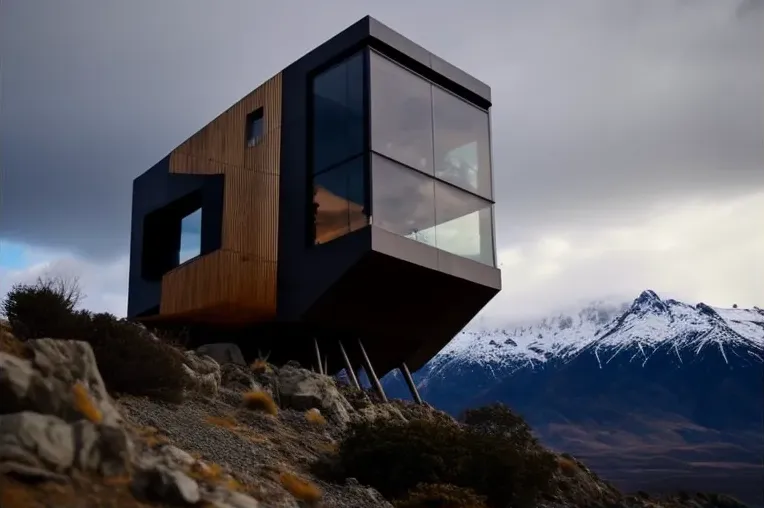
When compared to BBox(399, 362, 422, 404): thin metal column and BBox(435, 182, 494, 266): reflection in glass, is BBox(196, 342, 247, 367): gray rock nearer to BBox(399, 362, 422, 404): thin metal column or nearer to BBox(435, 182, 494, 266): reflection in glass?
BBox(399, 362, 422, 404): thin metal column

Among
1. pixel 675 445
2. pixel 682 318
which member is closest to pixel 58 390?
pixel 675 445

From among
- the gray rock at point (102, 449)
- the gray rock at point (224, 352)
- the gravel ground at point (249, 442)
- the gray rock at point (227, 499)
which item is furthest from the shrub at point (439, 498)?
the gray rock at point (224, 352)

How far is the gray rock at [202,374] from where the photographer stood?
52.4 ft

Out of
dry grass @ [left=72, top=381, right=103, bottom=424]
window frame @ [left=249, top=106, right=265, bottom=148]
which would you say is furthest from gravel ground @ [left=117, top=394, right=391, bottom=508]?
window frame @ [left=249, top=106, right=265, bottom=148]

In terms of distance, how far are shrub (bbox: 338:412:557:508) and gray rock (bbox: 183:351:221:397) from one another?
246 centimetres

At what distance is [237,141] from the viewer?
24.6m

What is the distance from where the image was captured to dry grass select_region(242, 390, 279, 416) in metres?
16.4

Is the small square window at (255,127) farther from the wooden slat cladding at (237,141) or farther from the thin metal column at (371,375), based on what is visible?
the thin metal column at (371,375)

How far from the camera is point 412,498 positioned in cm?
1324

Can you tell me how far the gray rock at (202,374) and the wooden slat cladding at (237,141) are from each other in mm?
7036

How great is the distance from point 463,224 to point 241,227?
5.25 metres

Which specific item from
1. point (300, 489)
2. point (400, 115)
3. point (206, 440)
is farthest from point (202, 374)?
point (400, 115)

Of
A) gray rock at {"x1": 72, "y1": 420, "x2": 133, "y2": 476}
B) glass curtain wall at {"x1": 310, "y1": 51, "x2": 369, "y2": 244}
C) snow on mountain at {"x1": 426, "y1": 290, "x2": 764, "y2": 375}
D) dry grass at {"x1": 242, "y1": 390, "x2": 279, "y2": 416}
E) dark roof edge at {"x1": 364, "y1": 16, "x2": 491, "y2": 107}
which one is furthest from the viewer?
snow on mountain at {"x1": 426, "y1": 290, "x2": 764, "y2": 375}

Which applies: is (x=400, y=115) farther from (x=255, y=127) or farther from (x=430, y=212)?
(x=255, y=127)
